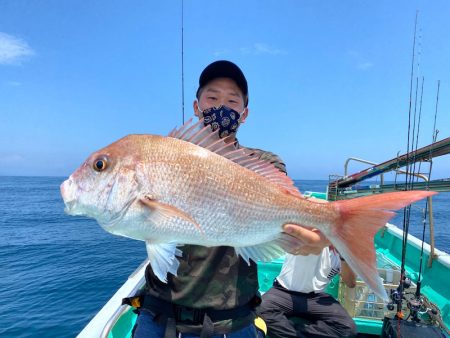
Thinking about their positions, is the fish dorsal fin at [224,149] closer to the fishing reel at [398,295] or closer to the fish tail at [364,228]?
the fish tail at [364,228]

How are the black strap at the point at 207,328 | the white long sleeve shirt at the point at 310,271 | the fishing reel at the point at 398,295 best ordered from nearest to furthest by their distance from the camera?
the black strap at the point at 207,328, the fishing reel at the point at 398,295, the white long sleeve shirt at the point at 310,271

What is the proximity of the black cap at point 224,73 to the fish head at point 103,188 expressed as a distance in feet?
3.60

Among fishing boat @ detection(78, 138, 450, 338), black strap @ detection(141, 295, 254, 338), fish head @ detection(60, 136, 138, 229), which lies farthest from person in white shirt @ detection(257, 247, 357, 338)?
fish head @ detection(60, 136, 138, 229)

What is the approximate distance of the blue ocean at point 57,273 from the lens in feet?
24.7

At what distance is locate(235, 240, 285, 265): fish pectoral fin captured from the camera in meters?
1.97

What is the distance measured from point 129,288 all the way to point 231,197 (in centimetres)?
298

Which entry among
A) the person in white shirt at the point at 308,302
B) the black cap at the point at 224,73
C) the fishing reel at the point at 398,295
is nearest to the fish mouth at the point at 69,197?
the black cap at the point at 224,73

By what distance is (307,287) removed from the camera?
14.4 ft

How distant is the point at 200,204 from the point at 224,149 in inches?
17.3

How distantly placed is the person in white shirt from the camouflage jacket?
2270mm

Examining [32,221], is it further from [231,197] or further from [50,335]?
[231,197]

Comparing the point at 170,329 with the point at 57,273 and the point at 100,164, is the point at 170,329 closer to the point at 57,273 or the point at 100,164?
the point at 100,164

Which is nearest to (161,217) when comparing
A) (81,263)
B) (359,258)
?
(359,258)

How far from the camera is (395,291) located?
3.82m
